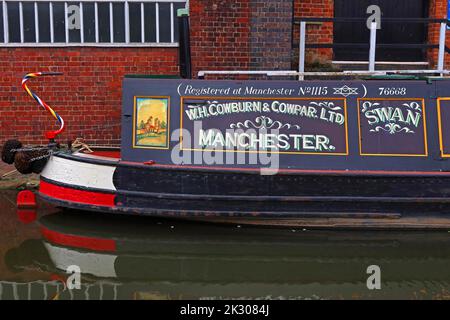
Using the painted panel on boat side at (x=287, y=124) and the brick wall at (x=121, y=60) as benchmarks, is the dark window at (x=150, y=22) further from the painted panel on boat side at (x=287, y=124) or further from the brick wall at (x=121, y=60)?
the painted panel on boat side at (x=287, y=124)

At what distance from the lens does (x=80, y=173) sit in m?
5.79

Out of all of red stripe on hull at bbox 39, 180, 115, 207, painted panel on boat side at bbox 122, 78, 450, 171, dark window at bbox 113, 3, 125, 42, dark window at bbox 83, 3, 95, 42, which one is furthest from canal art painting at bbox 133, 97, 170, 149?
dark window at bbox 83, 3, 95, 42

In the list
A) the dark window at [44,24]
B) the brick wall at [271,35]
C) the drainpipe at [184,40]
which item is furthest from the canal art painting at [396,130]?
the dark window at [44,24]

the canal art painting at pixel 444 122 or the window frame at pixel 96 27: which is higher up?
the window frame at pixel 96 27

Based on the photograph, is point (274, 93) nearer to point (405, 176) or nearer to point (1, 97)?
point (405, 176)

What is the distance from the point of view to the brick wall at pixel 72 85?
8.16 metres

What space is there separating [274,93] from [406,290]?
96.3 inches

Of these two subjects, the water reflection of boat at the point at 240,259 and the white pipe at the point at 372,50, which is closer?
the water reflection of boat at the point at 240,259

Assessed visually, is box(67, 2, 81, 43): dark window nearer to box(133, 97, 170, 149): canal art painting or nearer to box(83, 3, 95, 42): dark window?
box(83, 3, 95, 42): dark window

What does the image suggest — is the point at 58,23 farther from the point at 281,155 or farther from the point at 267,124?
the point at 281,155

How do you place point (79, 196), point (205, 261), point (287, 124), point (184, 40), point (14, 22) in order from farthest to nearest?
1. point (14, 22)
2. point (184, 40)
3. point (79, 196)
4. point (287, 124)
5. point (205, 261)

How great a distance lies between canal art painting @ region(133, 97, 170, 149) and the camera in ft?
18.8

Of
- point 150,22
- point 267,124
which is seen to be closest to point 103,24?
point 150,22

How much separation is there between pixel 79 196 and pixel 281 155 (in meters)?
2.27
